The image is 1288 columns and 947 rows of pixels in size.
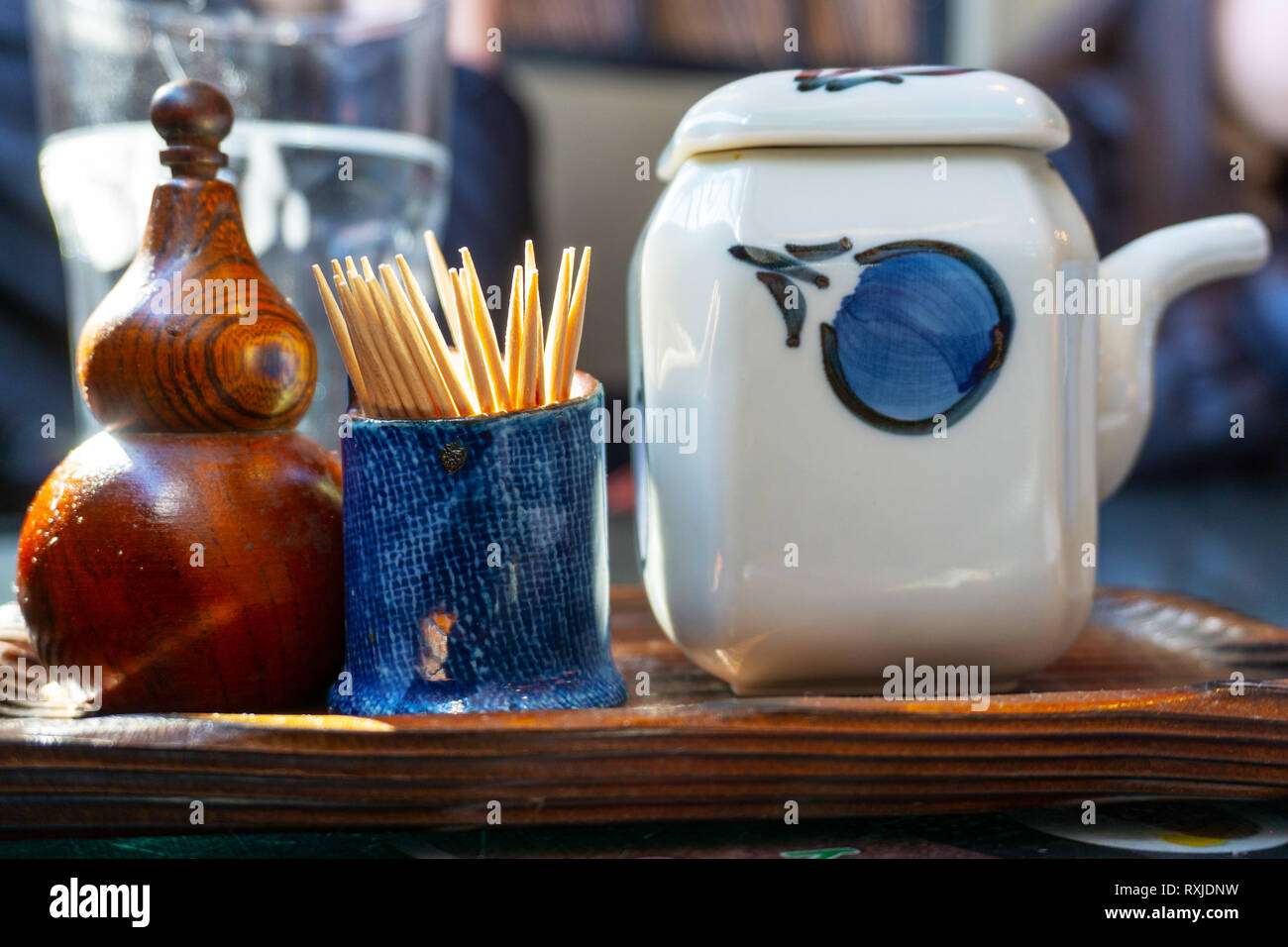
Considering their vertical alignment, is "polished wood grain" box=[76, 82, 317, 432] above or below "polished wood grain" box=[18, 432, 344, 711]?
above

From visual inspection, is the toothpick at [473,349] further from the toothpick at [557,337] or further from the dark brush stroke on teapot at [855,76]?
the dark brush stroke on teapot at [855,76]

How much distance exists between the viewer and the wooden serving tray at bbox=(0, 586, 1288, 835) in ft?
1.07

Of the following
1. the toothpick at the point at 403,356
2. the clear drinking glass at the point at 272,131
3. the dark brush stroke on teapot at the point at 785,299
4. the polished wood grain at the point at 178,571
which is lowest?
the polished wood grain at the point at 178,571

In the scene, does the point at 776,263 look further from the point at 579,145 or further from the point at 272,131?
the point at 579,145

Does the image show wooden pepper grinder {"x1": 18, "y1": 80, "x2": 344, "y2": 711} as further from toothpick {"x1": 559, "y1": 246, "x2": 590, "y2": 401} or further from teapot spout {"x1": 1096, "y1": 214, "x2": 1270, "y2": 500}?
teapot spout {"x1": 1096, "y1": 214, "x2": 1270, "y2": 500}

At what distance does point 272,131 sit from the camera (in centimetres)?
69

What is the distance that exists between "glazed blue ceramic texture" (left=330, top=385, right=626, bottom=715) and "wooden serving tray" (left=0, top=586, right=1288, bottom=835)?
0.12ft

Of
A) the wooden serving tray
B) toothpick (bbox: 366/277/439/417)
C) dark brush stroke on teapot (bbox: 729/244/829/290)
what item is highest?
dark brush stroke on teapot (bbox: 729/244/829/290)

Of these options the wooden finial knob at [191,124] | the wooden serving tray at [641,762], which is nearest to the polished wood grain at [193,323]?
the wooden finial knob at [191,124]

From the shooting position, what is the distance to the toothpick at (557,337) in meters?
0.40

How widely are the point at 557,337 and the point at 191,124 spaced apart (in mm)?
153

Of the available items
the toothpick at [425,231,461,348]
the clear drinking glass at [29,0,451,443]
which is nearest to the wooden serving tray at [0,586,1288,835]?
the toothpick at [425,231,461,348]

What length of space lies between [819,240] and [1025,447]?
0.11m

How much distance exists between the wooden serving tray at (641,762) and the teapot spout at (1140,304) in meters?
0.13
